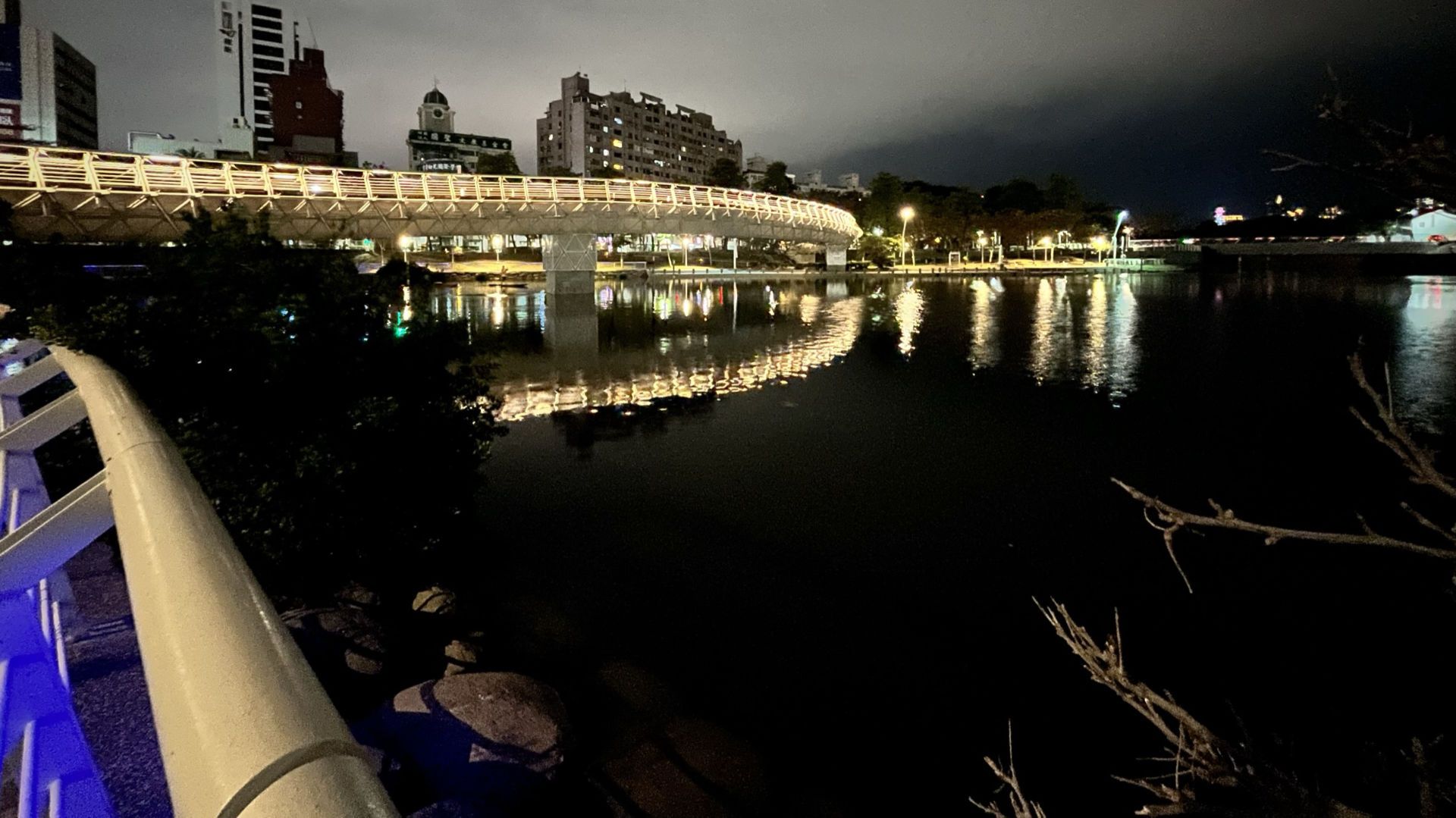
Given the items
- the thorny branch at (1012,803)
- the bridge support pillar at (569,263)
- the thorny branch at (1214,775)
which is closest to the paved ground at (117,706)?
the thorny branch at (1012,803)

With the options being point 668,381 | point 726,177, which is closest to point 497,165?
point 726,177

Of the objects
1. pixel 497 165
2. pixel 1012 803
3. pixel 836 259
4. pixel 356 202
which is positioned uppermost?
pixel 497 165

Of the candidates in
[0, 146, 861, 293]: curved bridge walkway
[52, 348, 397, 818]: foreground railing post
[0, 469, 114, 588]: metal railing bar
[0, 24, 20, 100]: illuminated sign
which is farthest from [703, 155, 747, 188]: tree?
[52, 348, 397, 818]: foreground railing post

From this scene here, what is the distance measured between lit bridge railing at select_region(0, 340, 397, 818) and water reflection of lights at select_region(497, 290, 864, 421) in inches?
551

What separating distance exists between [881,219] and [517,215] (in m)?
68.9

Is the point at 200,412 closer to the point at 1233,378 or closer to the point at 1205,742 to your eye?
the point at 1205,742

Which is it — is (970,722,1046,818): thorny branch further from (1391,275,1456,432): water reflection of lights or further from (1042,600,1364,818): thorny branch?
(1391,275,1456,432): water reflection of lights

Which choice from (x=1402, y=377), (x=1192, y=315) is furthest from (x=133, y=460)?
(x=1192, y=315)

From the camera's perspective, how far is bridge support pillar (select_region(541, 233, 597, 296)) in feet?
156

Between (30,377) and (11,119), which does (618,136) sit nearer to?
(11,119)

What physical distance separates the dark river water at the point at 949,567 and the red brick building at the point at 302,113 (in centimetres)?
9780

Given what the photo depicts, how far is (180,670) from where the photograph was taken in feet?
3.45

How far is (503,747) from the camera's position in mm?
5348

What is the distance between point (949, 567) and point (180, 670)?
31.2 ft
